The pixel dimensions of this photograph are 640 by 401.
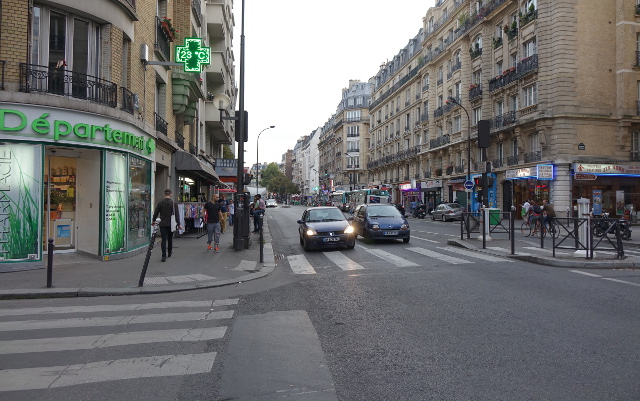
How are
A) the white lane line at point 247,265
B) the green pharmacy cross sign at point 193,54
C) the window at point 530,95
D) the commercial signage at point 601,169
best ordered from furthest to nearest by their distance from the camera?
the window at point 530,95 < the commercial signage at point 601,169 < the green pharmacy cross sign at point 193,54 < the white lane line at point 247,265

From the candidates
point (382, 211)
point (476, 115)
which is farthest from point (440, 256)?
point (476, 115)

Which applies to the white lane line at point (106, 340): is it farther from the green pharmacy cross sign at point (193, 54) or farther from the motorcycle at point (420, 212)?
the motorcycle at point (420, 212)

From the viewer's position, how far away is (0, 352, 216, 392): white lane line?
394 centimetres

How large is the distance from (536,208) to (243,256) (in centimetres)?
1403

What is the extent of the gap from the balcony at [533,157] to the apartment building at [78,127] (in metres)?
25.1

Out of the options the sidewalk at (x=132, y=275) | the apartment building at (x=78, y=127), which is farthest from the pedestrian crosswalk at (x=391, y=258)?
the apartment building at (x=78, y=127)

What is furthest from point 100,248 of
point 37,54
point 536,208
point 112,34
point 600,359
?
point 536,208

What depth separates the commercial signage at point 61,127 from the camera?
9844 millimetres

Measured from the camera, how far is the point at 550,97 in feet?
97.2

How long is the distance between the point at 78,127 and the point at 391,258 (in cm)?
840

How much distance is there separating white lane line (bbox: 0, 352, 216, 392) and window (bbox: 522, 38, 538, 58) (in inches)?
1308

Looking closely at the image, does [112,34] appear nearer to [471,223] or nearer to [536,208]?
[471,223]

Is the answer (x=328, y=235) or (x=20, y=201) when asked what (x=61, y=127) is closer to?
(x=20, y=201)

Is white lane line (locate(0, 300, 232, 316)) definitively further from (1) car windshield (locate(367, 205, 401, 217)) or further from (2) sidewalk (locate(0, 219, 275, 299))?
(1) car windshield (locate(367, 205, 401, 217))
